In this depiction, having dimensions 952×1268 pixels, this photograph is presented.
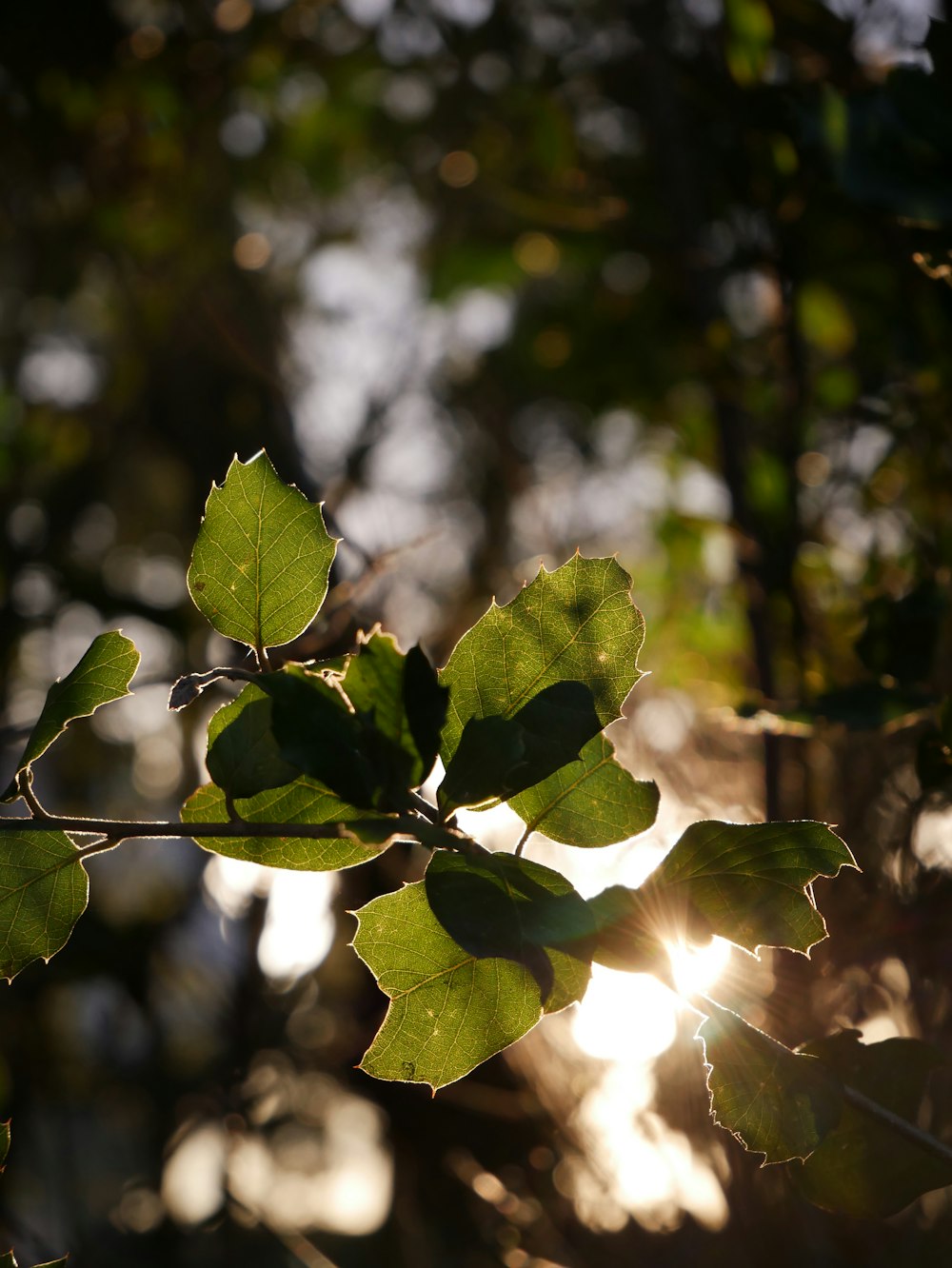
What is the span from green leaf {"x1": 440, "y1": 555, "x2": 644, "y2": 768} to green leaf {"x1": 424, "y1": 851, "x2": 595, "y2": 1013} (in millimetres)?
57

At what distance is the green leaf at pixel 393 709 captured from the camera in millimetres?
408

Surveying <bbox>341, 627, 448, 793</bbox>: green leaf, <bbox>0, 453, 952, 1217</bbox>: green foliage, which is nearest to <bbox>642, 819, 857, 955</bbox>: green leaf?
<bbox>0, 453, 952, 1217</bbox>: green foliage

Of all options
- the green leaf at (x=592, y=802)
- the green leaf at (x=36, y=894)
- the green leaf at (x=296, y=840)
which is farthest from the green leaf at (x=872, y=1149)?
the green leaf at (x=36, y=894)

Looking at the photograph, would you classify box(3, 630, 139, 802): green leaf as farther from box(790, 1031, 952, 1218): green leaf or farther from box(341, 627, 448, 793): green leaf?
box(790, 1031, 952, 1218): green leaf

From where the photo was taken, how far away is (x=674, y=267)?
1521 mm

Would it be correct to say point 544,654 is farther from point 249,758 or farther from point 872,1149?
point 872,1149

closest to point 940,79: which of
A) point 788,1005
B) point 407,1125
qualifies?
point 788,1005

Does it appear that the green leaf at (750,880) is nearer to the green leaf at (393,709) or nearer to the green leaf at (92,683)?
the green leaf at (393,709)

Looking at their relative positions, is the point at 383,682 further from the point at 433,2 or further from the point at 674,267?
the point at 433,2

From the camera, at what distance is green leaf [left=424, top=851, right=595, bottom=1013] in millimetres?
402

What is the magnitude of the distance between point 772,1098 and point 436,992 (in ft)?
0.52

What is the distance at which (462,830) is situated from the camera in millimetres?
450

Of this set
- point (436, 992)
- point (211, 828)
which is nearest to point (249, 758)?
point (211, 828)

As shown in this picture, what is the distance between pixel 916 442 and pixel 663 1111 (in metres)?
0.82
